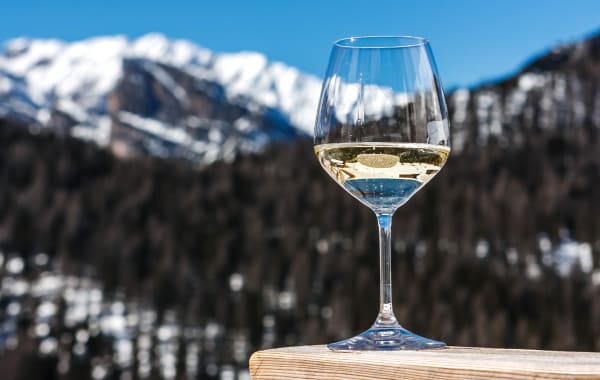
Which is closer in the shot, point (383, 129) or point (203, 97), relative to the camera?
point (383, 129)

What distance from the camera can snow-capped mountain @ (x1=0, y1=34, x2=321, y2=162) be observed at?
75.3 feet

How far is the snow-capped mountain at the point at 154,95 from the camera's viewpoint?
22.9 metres

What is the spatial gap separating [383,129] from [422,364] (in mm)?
277

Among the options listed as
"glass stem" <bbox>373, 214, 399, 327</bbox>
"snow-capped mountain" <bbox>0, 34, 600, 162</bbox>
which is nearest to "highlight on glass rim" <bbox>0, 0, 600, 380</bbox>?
"snow-capped mountain" <bbox>0, 34, 600, 162</bbox>

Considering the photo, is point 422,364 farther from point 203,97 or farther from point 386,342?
point 203,97

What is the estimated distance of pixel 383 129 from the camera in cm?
97

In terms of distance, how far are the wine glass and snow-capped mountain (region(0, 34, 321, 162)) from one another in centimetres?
1076

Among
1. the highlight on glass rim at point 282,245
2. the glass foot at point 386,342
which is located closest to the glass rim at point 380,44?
the glass foot at point 386,342

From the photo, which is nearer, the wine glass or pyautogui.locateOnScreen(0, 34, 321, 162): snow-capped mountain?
the wine glass

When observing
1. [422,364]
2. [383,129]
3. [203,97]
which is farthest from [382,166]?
Answer: [203,97]

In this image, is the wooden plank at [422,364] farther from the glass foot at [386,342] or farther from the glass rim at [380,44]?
the glass rim at [380,44]

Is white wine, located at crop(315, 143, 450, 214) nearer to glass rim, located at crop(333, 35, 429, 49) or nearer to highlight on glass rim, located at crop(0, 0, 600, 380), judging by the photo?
glass rim, located at crop(333, 35, 429, 49)

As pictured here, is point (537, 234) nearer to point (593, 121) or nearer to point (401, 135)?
Result: point (593, 121)

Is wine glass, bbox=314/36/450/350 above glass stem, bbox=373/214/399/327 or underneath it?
above
